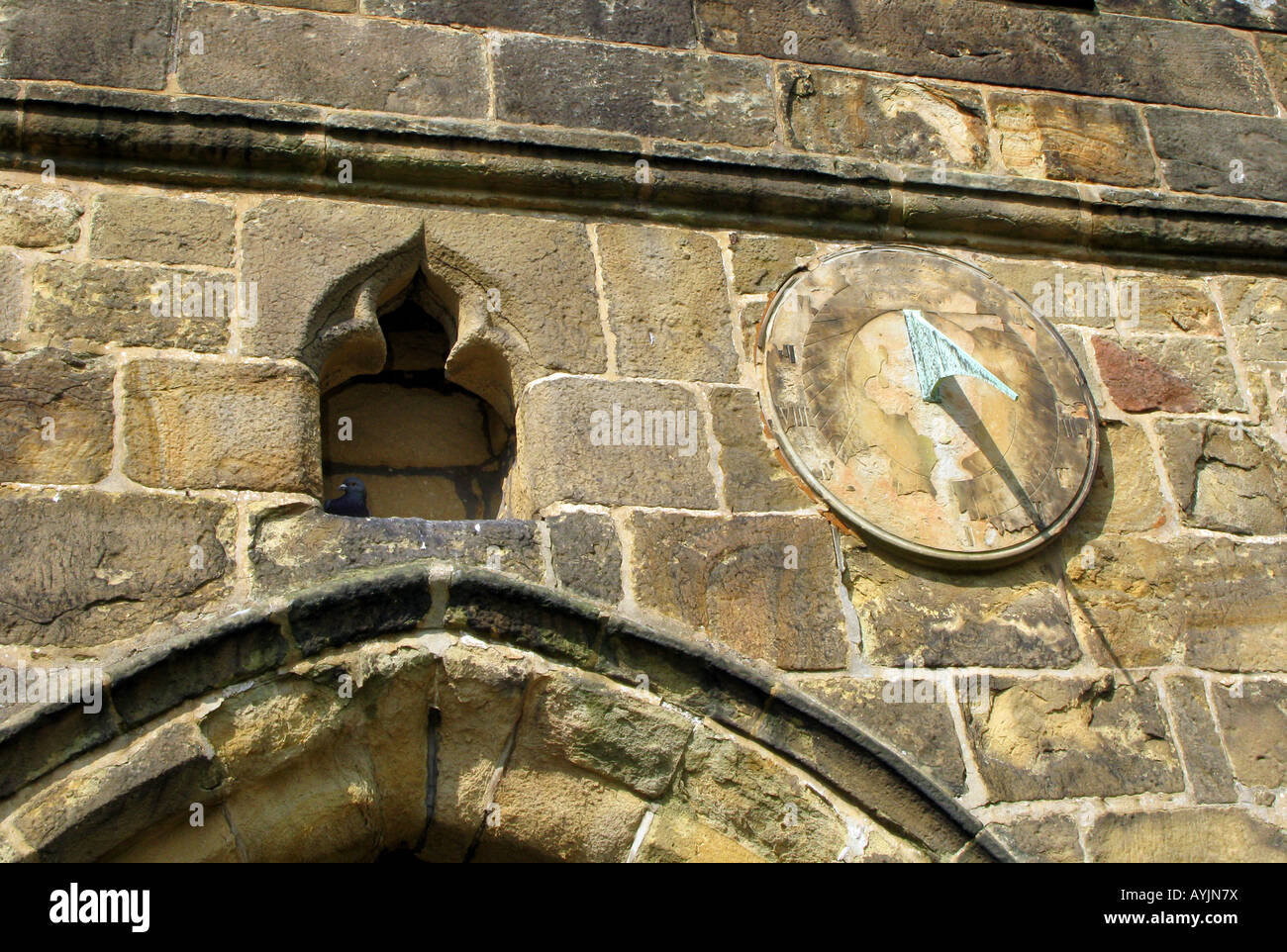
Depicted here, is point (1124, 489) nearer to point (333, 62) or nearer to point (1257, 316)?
point (1257, 316)

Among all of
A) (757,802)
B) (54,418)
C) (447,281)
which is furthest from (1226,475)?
(54,418)

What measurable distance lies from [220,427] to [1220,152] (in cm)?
305

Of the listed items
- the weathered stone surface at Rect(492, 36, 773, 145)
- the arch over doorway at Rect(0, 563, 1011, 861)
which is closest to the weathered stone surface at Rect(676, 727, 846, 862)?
the arch over doorway at Rect(0, 563, 1011, 861)

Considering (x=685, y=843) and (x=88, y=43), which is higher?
(x=88, y=43)

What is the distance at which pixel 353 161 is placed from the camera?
3.74 m

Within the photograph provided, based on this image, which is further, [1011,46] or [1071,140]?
[1011,46]

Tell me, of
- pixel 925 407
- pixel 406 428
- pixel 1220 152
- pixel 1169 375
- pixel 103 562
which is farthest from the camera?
pixel 1220 152

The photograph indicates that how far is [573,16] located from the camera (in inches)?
165

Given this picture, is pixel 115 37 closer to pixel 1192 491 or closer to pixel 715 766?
pixel 715 766

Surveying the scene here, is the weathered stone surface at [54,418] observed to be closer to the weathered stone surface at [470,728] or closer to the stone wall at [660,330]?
the stone wall at [660,330]

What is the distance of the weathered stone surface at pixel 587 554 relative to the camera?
3.23 m

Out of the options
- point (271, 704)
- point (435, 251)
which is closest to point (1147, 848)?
point (271, 704)

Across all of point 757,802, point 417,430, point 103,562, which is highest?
point 417,430

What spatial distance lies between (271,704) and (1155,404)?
2.35 meters
